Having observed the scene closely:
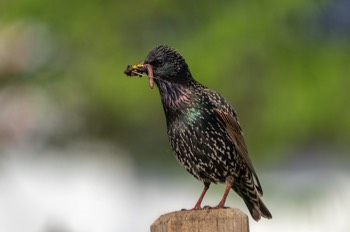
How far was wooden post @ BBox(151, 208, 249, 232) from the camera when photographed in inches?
174

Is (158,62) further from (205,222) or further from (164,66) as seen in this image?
(205,222)

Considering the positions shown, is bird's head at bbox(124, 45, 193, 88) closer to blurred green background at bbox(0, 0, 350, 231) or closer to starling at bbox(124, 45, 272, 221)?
starling at bbox(124, 45, 272, 221)

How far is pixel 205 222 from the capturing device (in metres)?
4.45

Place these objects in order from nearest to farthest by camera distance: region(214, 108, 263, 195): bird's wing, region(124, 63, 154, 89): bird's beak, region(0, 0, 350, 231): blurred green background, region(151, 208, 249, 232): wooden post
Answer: region(151, 208, 249, 232): wooden post → region(124, 63, 154, 89): bird's beak → region(214, 108, 263, 195): bird's wing → region(0, 0, 350, 231): blurred green background

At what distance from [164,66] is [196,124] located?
0.28 meters

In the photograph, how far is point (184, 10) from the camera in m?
10.8

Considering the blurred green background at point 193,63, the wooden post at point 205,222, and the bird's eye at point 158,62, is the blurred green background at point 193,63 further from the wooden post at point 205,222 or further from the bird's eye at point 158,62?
the wooden post at point 205,222

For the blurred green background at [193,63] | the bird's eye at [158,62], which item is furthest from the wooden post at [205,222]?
the blurred green background at [193,63]

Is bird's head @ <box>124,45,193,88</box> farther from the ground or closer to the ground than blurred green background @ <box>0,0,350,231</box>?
closer to the ground

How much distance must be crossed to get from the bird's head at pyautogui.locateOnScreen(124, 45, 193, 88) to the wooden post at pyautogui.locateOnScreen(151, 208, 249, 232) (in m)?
1.02

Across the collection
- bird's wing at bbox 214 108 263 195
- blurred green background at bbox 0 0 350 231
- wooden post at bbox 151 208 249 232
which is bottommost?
wooden post at bbox 151 208 249 232

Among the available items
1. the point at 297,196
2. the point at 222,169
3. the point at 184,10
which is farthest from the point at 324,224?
the point at 222,169

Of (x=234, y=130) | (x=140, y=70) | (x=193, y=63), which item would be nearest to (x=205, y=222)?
(x=140, y=70)

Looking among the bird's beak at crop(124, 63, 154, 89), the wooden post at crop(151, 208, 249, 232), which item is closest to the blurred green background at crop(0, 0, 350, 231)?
the bird's beak at crop(124, 63, 154, 89)
